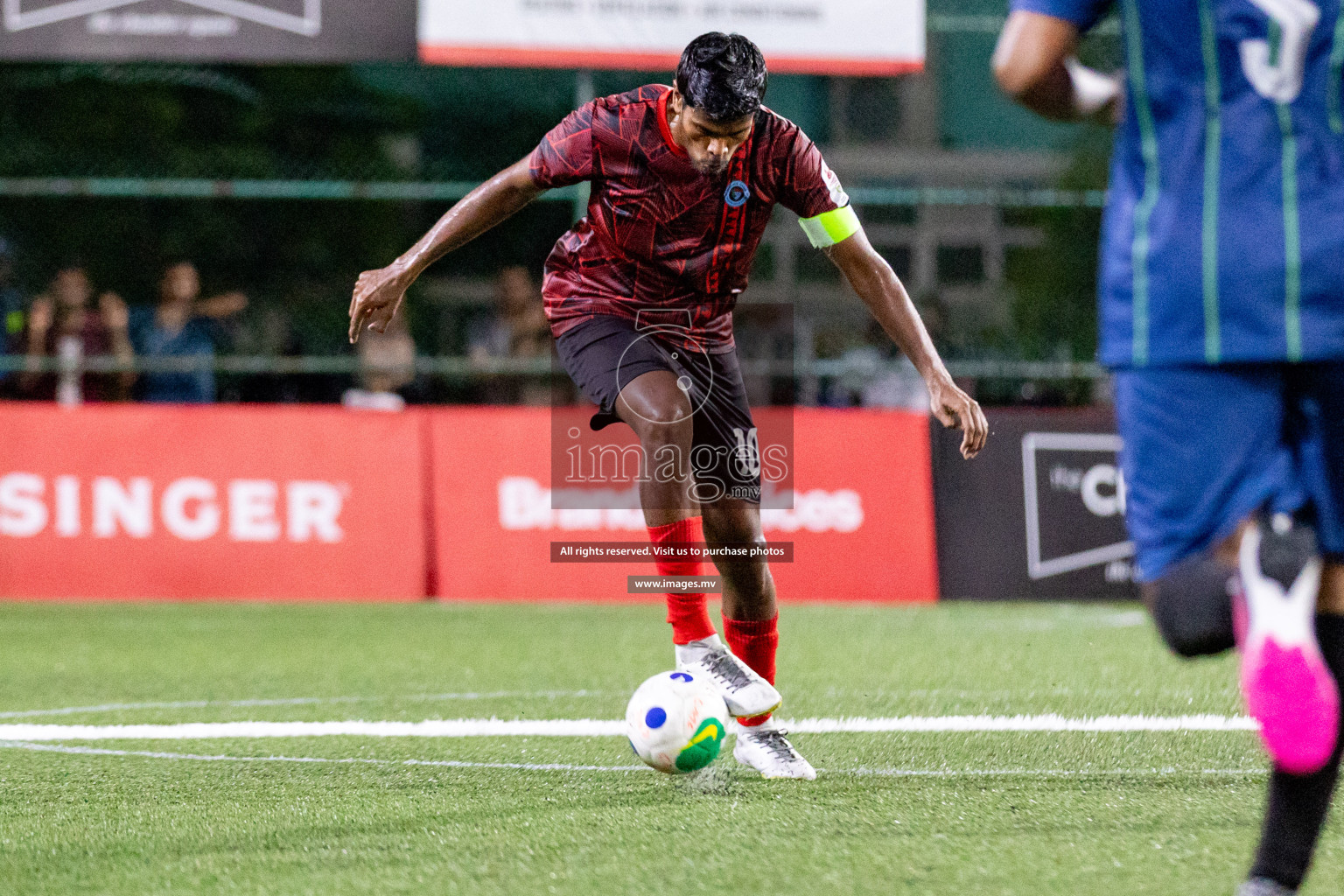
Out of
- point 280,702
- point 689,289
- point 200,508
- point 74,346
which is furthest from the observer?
point 74,346

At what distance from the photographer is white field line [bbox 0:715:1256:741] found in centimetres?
529

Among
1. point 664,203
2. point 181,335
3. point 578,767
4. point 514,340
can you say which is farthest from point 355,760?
point 181,335

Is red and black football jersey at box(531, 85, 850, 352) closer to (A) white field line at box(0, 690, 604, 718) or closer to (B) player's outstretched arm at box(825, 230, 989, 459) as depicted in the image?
(B) player's outstretched arm at box(825, 230, 989, 459)

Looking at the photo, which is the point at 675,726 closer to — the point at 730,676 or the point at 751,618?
the point at 730,676

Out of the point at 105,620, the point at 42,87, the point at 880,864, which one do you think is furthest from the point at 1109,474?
the point at 42,87

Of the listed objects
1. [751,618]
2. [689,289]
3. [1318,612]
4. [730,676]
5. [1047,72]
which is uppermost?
[1047,72]

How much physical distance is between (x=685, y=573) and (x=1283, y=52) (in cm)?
247

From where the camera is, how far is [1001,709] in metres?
5.73

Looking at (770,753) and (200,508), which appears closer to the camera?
(770,753)

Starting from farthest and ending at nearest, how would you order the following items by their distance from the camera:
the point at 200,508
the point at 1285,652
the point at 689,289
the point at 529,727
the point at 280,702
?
the point at 200,508, the point at 280,702, the point at 529,727, the point at 689,289, the point at 1285,652

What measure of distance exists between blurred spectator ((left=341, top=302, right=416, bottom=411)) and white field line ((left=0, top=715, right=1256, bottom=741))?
18.0 feet

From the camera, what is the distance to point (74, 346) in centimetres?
1104

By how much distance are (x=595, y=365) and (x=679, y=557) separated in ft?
1.93

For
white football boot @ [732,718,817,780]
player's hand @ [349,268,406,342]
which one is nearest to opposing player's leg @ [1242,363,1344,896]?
white football boot @ [732,718,817,780]
